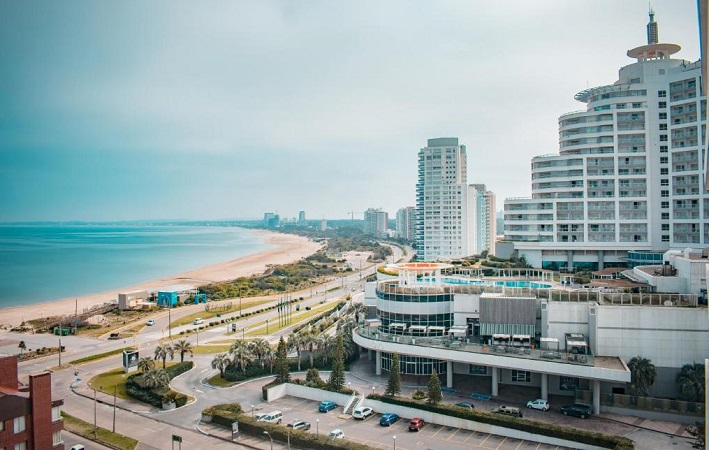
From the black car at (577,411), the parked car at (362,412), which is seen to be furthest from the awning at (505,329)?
the parked car at (362,412)

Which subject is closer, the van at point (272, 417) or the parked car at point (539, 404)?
the van at point (272, 417)

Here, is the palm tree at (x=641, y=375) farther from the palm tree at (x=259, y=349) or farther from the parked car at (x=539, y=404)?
the palm tree at (x=259, y=349)

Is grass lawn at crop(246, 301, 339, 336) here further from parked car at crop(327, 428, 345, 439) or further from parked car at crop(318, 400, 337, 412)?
parked car at crop(327, 428, 345, 439)

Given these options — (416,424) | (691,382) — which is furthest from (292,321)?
(691,382)

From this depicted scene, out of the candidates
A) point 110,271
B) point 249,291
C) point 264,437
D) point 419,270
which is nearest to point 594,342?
point 419,270

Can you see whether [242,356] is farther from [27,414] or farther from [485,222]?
[485,222]
